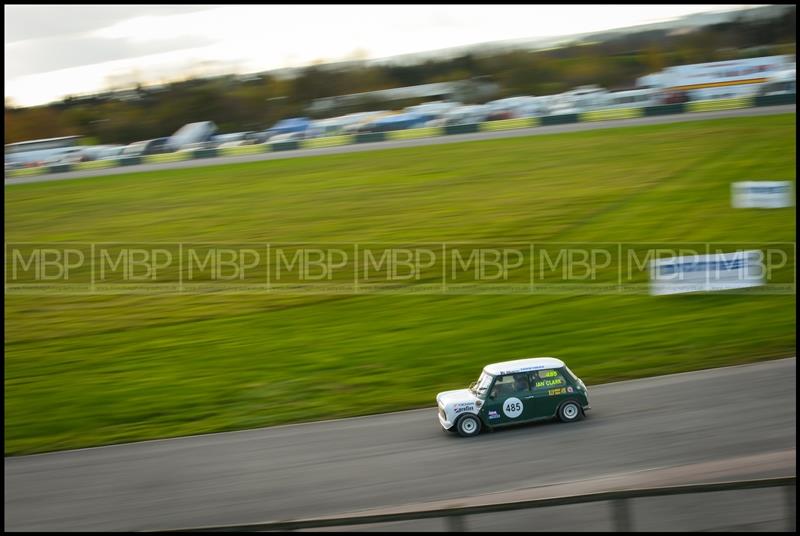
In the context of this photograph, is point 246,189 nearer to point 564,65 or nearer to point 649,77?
point 564,65

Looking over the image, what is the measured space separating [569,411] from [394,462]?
2429mm

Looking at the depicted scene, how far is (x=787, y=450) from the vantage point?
8.66m

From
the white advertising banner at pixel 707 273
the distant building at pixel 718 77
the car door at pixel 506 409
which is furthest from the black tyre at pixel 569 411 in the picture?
the distant building at pixel 718 77

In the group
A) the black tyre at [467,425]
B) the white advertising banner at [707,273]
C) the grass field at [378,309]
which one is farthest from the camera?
the white advertising banner at [707,273]

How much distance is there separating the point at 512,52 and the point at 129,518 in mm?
36548

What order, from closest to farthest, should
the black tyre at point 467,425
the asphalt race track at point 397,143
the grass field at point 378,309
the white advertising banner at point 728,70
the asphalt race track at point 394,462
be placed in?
the asphalt race track at point 394,462 < the black tyre at point 467,425 < the grass field at point 378,309 < the asphalt race track at point 397,143 < the white advertising banner at point 728,70

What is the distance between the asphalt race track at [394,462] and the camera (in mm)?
8281

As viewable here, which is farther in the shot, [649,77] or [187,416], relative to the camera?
[649,77]

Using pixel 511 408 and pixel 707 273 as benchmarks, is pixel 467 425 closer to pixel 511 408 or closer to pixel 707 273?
pixel 511 408

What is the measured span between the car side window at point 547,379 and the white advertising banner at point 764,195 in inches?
565

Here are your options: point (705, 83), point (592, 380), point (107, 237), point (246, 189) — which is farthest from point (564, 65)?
point (592, 380)

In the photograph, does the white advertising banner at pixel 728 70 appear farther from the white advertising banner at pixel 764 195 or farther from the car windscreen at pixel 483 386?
the car windscreen at pixel 483 386

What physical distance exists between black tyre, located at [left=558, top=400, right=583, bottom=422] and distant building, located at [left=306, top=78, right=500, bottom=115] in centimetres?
3099

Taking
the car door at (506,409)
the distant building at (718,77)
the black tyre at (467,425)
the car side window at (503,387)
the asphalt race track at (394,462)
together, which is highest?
the distant building at (718,77)
